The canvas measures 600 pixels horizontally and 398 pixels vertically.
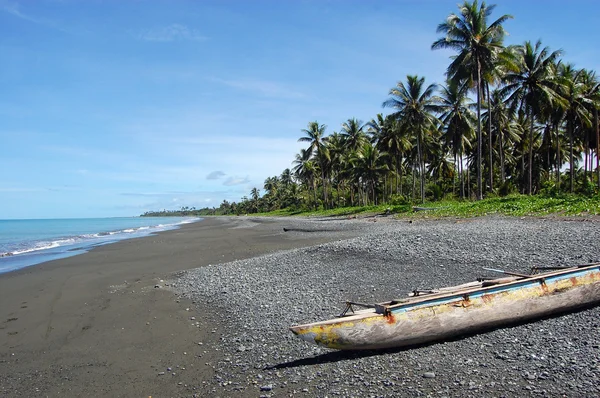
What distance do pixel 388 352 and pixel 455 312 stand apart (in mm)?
1092

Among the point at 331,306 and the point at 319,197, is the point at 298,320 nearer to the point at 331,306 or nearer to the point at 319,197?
the point at 331,306

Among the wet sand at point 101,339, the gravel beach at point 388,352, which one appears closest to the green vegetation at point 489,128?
the gravel beach at point 388,352

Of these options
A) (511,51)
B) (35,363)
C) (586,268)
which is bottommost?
(35,363)

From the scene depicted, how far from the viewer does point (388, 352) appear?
5227 mm

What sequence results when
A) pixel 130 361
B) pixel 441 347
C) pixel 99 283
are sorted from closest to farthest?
pixel 441 347 → pixel 130 361 → pixel 99 283

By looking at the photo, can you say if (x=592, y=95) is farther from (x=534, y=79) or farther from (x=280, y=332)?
(x=280, y=332)

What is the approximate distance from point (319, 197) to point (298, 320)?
78345 mm

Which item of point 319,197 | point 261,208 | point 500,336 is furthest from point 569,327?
point 261,208

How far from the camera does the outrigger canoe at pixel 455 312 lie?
197 inches

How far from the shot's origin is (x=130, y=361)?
19.5 ft

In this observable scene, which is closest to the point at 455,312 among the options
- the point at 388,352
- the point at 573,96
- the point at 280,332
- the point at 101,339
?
the point at 388,352

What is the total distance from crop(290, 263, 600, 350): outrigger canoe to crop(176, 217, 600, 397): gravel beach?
195 millimetres

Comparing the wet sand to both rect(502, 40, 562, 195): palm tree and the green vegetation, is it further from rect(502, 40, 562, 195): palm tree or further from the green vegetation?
rect(502, 40, 562, 195): palm tree

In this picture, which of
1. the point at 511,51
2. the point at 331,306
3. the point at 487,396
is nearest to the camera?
the point at 487,396
